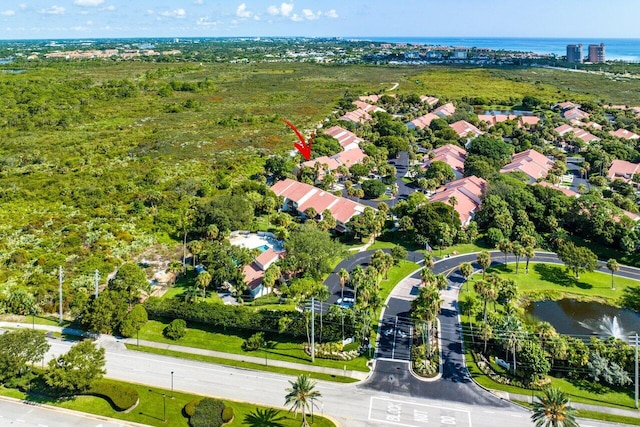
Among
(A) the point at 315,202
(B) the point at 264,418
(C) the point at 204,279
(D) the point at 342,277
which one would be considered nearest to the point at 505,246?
(D) the point at 342,277

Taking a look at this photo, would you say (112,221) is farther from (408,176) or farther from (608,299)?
(608,299)

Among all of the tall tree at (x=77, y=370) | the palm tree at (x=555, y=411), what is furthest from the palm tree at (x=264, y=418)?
the palm tree at (x=555, y=411)

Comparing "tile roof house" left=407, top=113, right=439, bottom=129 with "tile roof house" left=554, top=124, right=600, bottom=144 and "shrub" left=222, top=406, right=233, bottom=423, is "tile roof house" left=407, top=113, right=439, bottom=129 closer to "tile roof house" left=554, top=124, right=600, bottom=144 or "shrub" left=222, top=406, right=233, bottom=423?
"tile roof house" left=554, top=124, right=600, bottom=144

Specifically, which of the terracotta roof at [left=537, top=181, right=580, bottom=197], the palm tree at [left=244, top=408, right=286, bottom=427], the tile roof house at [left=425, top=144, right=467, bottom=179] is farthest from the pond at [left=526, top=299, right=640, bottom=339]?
the tile roof house at [left=425, top=144, right=467, bottom=179]

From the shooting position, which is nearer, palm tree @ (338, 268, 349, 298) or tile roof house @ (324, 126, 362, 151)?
palm tree @ (338, 268, 349, 298)

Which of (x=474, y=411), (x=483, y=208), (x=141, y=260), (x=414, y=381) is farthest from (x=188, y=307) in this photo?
(x=483, y=208)

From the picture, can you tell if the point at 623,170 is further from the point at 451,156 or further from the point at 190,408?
→ the point at 190,408

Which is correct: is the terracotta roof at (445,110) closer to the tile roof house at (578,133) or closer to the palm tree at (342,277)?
the tile roof house at (578,133)
